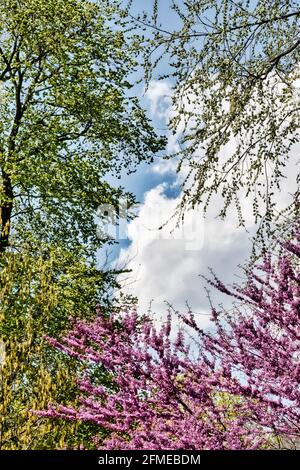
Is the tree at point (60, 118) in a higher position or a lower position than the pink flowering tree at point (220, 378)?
higher

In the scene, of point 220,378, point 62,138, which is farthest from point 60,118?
point 220,378

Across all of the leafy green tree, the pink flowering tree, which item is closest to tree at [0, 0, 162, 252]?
the leafy green tree

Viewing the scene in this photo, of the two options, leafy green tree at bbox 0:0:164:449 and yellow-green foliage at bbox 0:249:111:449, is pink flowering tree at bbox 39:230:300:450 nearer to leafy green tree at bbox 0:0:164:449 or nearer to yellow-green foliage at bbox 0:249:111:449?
yellow-green foliage at bbox 0:249:111:449

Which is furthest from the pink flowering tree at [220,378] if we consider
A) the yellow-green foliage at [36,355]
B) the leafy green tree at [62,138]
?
the leafy green tree at [62,138]

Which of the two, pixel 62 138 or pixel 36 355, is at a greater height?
pixel 62 138

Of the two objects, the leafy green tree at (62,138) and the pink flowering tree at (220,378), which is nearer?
the pink flowering tree at (220,378)

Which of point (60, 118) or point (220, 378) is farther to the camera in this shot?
point (60, 118)

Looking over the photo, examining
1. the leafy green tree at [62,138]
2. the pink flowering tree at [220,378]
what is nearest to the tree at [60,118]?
the leafy green tree at [62,138]

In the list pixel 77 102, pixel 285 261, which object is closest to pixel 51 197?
pixel 77 102

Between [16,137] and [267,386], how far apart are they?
11733 millimetres

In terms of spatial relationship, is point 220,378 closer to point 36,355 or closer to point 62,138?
point 36,355

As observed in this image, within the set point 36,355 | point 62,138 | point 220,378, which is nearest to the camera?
point 220,378

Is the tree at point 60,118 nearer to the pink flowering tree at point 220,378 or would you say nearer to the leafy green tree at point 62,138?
the leafy green tree at point 62,138

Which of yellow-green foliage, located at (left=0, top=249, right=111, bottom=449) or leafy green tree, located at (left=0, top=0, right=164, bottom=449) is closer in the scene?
yellow-green foliage, located at (left=0, top=249, right=111, bottom=449)
